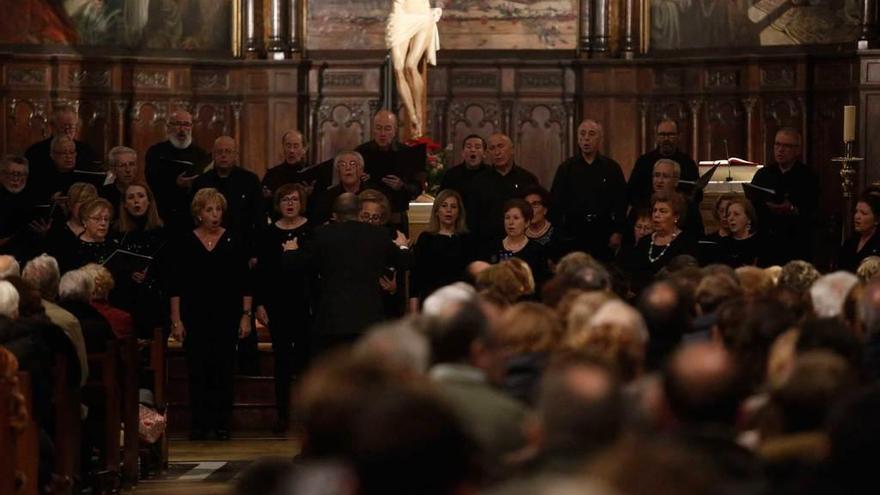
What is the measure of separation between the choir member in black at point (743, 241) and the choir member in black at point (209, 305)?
293 cm

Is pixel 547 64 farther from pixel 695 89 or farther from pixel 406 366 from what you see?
pixel 406 366

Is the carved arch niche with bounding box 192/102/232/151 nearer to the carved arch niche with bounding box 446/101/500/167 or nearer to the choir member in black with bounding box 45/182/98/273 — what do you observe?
the carved arch niche with bounding box 446/101/500/167

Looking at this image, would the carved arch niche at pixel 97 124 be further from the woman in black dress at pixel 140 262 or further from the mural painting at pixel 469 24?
the woman in black dress at pixel 140 262

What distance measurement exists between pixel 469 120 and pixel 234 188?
5.84 m

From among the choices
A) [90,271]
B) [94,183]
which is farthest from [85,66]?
[90,271]

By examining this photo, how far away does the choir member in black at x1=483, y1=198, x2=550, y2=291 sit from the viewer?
1109cm

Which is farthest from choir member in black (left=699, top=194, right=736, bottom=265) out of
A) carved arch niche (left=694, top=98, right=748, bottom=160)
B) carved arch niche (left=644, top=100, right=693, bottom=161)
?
carved arch niche (left=644, top=100, right=693, bottom=161)

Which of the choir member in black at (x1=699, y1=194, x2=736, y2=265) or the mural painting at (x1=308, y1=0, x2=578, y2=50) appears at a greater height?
the mural painting at (x1=308, y1=0, x2=578, y2=50)

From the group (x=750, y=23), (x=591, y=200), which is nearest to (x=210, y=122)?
(x=750, y=23)

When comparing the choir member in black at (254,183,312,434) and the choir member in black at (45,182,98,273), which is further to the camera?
the choir member in black at (254,183,312,434)

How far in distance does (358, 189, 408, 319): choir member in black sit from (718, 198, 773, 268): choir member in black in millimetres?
1967

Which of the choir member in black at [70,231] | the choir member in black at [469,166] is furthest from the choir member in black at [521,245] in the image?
A: the choir member in black at [70,231]

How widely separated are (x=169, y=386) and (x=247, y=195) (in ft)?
4.45

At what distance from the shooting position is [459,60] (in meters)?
18.0
